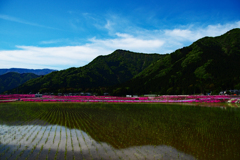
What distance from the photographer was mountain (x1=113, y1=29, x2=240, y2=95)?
9312 cm

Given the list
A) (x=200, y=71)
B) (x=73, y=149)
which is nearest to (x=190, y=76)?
(x=200, y=71)

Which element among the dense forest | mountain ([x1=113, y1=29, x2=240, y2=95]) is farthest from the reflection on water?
the dense forest

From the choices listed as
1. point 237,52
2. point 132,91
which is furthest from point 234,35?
point 132,91

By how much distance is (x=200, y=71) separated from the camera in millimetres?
126625

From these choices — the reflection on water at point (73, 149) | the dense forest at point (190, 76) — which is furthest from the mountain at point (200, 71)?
the reflection on water at point (73, 149)

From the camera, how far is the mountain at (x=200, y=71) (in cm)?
9312

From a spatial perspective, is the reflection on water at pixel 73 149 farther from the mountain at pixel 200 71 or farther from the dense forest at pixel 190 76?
the dense forest at pixel 190 76

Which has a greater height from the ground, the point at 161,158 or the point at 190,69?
the point at 190,69

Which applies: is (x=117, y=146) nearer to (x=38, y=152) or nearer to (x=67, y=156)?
(x=67, y=156)

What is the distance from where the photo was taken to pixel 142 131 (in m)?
16.6

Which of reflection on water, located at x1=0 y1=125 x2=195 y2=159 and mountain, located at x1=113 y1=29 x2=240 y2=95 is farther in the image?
mountain, located at x1=113 y1=29 x2=240 y2=95

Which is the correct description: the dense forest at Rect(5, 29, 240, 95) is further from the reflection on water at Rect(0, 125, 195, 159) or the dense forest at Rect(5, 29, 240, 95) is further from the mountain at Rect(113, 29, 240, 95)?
the reflection on water at Rect(0, 125, 195, 159)

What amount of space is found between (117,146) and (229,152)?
25.5 feet

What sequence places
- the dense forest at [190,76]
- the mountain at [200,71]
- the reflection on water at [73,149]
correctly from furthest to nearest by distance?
the dense forest at [190,76]
the mountain at [200,71]
the reflection on water at [73,149]
